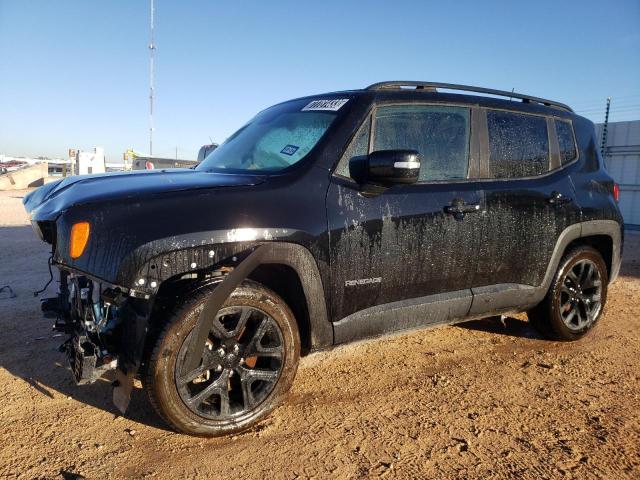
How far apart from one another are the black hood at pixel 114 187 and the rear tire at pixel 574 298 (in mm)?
2705

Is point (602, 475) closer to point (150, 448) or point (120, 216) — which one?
point (150, 448)

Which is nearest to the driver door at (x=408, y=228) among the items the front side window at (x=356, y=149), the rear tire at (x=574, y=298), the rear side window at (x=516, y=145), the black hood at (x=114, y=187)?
the front side window at (x=356, y=149)

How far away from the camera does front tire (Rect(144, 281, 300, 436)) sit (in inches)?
94.3

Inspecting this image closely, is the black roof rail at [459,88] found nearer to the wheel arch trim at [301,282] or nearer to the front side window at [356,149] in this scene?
the front side window at [356,149]

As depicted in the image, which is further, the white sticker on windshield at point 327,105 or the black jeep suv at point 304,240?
the white sticker on windshield at point 327,105

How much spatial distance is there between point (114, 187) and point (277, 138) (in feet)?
3.82

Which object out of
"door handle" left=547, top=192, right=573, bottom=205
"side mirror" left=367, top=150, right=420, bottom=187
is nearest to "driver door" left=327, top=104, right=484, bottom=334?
"side mirror" left=367, top=150, right=420, bottom=187

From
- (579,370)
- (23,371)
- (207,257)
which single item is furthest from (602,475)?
(23,371)

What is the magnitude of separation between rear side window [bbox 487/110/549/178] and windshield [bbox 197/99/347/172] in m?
1.25

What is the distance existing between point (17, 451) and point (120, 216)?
1.31m

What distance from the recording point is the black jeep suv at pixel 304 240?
7.85 ft

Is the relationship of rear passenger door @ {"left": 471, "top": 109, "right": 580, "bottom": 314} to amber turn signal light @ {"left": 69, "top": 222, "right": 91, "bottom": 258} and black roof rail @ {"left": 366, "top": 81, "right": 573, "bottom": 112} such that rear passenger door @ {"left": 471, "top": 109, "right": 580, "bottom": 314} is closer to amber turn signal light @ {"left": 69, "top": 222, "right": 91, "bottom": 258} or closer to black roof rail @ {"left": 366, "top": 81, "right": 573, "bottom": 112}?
black roof rail @ {"left": 366, "top": 81, "right": 573, "bottom": 112}

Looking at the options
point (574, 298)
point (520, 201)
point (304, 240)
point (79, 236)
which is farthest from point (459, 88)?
point (79, 236)

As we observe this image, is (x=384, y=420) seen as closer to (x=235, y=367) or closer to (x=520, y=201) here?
(x=235, y=367)
